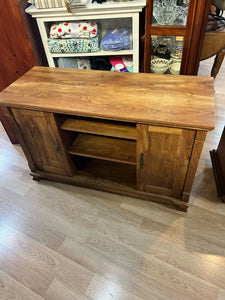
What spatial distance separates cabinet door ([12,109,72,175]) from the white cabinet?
66 centimetres

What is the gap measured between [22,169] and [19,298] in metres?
1.00

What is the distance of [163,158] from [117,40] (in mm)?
928

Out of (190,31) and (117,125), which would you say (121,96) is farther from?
(190,31)

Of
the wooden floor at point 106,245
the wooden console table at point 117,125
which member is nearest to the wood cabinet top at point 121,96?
the wooden console table at point 117,125

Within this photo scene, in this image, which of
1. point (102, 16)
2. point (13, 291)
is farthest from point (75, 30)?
point (13, 291)

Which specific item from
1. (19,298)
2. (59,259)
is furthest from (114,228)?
(19,298)

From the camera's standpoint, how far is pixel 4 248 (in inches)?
57.6

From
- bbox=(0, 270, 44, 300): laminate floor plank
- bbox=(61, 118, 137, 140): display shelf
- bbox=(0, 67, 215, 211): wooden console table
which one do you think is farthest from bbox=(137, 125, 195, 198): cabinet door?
bbox=(0, 270, 44, 300): laminate floor plank

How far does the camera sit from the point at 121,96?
51.6 inches

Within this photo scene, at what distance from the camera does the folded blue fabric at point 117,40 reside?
163 centimetres

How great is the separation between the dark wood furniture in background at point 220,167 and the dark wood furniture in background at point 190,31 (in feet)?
1.93

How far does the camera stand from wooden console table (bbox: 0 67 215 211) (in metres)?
1.18

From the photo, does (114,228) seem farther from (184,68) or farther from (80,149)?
(184,68)

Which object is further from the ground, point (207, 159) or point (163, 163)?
point (163, 163)
